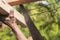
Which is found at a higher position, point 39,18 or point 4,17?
point 4,17

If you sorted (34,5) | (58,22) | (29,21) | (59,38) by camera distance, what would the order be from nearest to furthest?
(29,21), (59,38), (58,22), (34,5)

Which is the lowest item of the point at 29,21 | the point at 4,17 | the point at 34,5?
→ the point at 34,5

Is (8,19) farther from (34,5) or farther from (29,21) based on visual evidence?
(34,5)

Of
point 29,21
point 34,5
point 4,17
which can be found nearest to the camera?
point 4,17

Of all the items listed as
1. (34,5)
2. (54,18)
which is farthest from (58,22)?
(34,5)

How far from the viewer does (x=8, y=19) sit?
2.95 metres

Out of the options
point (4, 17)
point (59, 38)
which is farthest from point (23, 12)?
point (59, 38)

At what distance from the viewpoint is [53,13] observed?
7.50 meters

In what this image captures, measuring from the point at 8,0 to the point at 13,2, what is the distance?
0.24 ft

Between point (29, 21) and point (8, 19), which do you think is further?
point (29, 21)

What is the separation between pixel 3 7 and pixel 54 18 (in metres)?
4.59

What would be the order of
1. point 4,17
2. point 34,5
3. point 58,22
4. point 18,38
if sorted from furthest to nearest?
point 34,5, point 58,22, point 4,17, point 18,38

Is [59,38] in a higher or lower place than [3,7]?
lower

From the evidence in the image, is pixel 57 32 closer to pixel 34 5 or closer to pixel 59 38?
pixel 59 38
